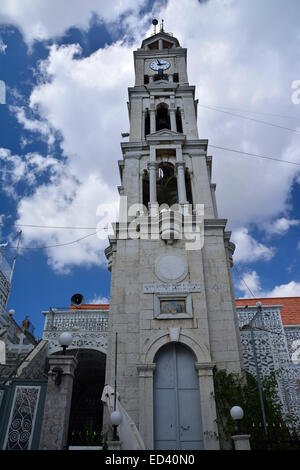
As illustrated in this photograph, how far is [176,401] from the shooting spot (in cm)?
1192

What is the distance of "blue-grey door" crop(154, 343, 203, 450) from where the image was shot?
37.2 feet

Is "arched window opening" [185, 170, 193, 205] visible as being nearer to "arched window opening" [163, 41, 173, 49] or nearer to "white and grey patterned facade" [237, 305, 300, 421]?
"white and grey patterned facade" [237, 305, 300, 421]

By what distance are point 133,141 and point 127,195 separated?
3.91 meters

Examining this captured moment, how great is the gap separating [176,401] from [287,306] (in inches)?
575

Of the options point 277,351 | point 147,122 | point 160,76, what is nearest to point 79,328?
point 277,351

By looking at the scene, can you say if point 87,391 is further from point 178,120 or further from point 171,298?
point 178,120

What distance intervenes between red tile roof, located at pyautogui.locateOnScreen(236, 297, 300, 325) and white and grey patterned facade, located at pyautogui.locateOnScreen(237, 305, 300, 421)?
422 centimetres

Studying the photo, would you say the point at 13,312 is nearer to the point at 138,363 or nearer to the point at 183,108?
the point at 138,363

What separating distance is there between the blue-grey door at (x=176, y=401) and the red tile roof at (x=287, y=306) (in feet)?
36.2

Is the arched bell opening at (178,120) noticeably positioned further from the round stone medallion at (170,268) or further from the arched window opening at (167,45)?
the round stone medallion at (170,268)

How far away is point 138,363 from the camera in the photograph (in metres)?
12.3
